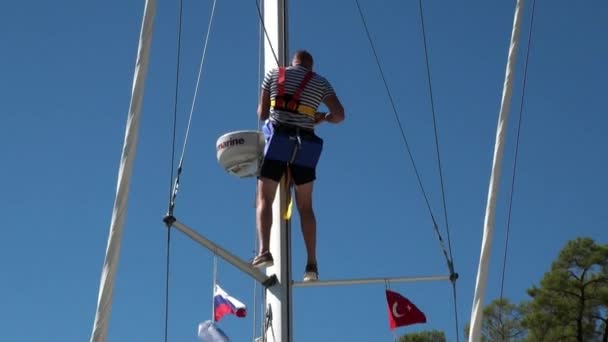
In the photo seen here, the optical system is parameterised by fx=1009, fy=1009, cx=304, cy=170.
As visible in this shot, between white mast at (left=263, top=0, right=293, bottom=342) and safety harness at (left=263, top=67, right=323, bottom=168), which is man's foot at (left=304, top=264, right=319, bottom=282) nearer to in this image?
white mast at (left=263, top=0, right=293, bottom=342)

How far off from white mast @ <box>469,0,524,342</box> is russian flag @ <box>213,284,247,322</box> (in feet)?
5.38

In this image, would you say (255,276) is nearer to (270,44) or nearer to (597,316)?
(270,44)

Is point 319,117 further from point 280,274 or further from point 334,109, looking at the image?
point 280,274

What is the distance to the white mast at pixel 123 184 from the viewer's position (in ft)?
13.5

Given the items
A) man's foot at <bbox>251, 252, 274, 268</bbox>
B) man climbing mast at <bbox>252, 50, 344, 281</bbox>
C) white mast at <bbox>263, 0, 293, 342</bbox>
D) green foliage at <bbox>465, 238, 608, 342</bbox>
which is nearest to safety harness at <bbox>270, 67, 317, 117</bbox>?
man climbing mast at <bbox>252, 50, 344, 281</bbox>

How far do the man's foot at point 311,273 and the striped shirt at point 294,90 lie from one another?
92 cm

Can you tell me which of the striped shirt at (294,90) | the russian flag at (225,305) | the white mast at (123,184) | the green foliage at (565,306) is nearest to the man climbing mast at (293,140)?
the striped shirt at (294,90)

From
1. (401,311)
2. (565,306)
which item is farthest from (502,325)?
(401,311)

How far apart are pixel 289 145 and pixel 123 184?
2.30 meters

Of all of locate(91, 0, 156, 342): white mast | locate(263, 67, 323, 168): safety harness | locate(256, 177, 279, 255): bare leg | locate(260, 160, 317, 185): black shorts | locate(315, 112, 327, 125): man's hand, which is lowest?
locate(91, 0, 156, 342): white mast

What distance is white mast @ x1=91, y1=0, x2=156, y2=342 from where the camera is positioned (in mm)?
4109

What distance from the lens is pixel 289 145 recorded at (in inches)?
258

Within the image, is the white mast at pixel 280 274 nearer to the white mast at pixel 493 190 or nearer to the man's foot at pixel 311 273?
the man's foot at pixel 311 273

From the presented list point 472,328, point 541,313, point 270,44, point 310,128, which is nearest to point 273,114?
point 310,128
